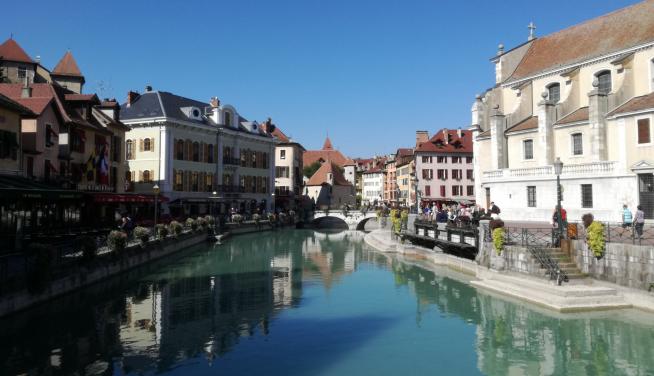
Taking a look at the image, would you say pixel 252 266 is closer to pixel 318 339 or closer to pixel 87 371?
pixel 318 339

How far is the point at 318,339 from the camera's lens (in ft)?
51.8

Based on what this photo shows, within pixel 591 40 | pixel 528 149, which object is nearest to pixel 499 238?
pixel 528 149

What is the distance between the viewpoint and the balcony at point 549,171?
30.6m

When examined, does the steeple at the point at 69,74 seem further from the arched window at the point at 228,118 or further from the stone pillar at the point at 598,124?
the stone pillar at the point at 598,124

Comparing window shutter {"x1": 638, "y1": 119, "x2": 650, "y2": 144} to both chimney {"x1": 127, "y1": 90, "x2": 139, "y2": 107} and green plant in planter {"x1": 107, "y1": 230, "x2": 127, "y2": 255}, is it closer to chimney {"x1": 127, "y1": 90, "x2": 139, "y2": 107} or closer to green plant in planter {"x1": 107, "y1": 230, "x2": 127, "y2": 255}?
green plant in planter {"x1": 107, "y1": 230, "x2": 127, "y2": 255}

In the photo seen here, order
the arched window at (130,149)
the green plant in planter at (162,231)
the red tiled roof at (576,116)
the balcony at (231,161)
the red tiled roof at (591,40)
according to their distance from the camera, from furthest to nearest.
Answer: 1. the balcony at (231,161)
2. the arched window at (130,149)
3. the red tiled roof at (591,40)
4. the red tiled roof at (576,116)
5. the green plant in planter at (162,231)

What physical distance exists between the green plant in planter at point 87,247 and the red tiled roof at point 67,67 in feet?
142

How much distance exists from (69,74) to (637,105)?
190 feet

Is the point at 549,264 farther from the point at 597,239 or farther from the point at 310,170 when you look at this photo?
the point at 310,170

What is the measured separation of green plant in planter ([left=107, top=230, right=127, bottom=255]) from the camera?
84.2 feet

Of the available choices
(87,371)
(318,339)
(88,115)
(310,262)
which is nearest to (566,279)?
(318,339)

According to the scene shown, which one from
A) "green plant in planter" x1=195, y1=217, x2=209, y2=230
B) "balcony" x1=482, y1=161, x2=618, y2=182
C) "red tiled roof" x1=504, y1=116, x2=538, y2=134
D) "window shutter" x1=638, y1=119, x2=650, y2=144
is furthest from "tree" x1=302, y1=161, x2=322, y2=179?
"window shutter" x1=638, y1=119, x2=650, y2=144

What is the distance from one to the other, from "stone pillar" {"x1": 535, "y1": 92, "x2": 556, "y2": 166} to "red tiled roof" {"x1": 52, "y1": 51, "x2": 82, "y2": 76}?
5189cm

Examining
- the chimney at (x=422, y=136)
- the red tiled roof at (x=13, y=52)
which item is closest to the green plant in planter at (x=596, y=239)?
the red tiled roof at (x=13, y=52)
